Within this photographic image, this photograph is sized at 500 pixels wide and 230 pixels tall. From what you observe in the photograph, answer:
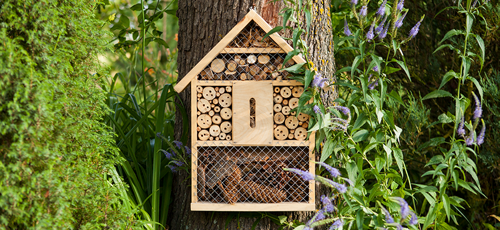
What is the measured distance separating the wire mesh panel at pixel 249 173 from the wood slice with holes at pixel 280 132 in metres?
0.06

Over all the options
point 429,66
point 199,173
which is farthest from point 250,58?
point 429,66

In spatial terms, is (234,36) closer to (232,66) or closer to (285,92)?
(232,66)

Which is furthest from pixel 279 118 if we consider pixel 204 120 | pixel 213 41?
pixel 213 41

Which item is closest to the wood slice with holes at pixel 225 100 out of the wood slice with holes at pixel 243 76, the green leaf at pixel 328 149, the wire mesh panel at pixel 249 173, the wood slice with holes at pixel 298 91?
the wood slice with holes at pixel 243 76

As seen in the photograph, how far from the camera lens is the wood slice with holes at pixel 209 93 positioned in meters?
1.67

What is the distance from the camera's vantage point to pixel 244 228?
1.83 meters

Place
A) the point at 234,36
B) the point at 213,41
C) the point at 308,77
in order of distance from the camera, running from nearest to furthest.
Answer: the point at 308,77 → the point at 234,36 → the point at 213,41

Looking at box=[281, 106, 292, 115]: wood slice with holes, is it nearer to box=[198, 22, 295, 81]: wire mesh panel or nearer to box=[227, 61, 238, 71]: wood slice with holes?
box=[198, 22, 295, 81]: wire mesh panel

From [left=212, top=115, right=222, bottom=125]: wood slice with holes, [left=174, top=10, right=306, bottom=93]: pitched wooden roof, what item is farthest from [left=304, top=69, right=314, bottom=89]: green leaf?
[left=212, top=115, right=222, bottom=125]: wood slice with holes

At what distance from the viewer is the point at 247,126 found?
165 centimetres

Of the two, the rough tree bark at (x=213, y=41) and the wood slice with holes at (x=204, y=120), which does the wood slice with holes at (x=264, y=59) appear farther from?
the wood slice with holes at (x=204, y=120)

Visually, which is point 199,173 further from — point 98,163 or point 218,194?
point 98,163

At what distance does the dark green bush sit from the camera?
3.89ft

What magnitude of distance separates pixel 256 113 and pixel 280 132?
0.15 meters
